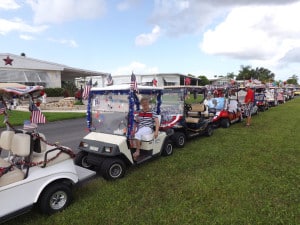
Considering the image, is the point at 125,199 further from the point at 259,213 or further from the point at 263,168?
the point at 263,168

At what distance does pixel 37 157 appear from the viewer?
11.7 feet

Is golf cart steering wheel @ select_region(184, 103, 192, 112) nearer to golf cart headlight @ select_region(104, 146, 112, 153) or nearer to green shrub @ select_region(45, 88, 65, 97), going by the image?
golf cart headlight @ select_region(104, 146, 112, 153)

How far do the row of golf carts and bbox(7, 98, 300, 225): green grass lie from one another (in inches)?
12.1

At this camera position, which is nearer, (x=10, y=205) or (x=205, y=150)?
(x=10, y=205)

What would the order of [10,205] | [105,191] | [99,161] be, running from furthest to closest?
1. [99,161]
2. [105,191]
3. [10,205]

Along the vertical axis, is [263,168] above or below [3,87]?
below

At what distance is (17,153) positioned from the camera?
3336mm

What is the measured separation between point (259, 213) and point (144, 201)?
5.75 ft

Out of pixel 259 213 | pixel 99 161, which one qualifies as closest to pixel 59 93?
pixel 99 161

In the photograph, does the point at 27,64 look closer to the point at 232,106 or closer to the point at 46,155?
the point at 232,106

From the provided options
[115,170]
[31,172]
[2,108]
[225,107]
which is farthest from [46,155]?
[225,107]

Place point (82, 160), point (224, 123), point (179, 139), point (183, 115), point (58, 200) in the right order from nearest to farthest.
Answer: point (58, 200), point (82, 160), point (179, 139), point (183, 115), point (224, 123)

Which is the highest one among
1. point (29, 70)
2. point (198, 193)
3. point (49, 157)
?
point (29, 70)

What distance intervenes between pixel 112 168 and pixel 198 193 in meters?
1.69
